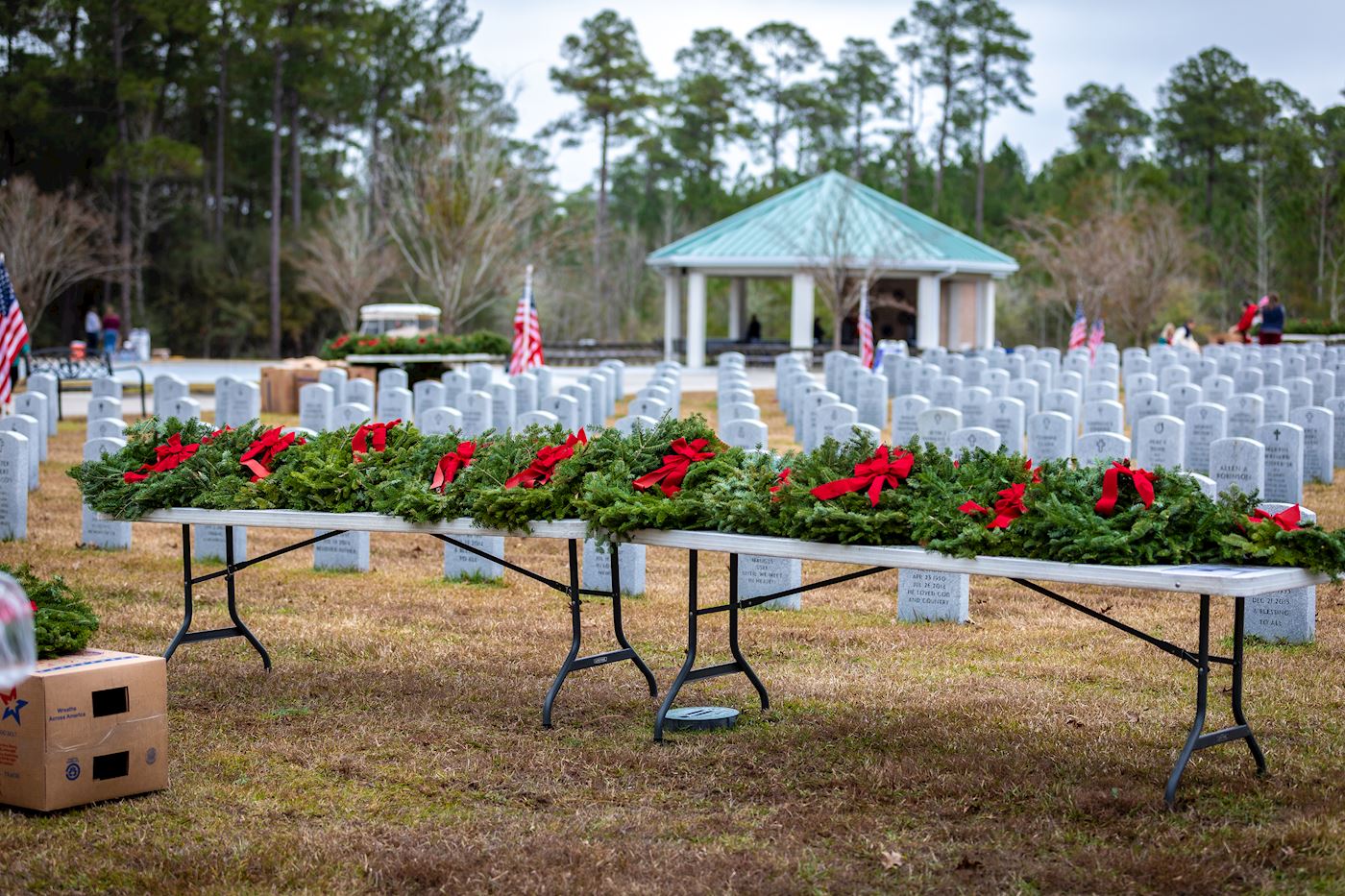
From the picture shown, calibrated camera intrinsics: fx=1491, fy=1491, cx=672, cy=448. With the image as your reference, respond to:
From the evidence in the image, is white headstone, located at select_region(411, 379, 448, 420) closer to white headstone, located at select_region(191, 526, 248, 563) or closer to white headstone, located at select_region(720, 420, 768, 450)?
white headstone, located at select_region(191, 526, 248, 563)

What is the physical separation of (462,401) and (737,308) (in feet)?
114

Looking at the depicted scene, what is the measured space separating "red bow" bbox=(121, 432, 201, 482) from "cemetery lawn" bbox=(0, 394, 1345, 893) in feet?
3.47

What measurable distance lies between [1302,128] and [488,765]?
63575mm

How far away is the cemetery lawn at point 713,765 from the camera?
4.78 metres

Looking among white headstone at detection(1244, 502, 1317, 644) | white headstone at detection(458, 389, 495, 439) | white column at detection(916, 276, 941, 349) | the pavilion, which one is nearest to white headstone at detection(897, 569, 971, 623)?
white headstone at detection(1244, 502, 1317, 644)

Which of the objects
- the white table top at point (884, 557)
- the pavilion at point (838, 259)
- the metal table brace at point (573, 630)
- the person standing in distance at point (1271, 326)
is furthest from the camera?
the pavilion at point (838, 259)

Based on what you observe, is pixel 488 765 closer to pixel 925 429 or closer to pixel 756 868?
pixel 756 868

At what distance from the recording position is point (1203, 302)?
189 feet

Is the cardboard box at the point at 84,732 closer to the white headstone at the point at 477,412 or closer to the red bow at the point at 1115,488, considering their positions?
the red bow at the point at 1115,488

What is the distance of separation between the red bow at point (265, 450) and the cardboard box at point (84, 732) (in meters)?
1.77

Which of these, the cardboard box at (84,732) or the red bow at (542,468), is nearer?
the cardboard box at (84,732)

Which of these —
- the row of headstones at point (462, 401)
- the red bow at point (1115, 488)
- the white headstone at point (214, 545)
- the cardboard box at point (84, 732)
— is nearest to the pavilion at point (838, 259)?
the row of headstones at point (462, 401)

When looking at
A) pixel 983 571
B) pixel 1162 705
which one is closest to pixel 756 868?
pixel 983 571

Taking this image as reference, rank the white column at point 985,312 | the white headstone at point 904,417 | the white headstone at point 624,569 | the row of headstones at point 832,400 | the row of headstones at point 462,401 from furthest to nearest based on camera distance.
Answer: the white column at point 985,312
the white headstone at point 904,417
the row of headstones at point 832,400
the row of headstones at point 462,401
the white headstone at point 624,569
